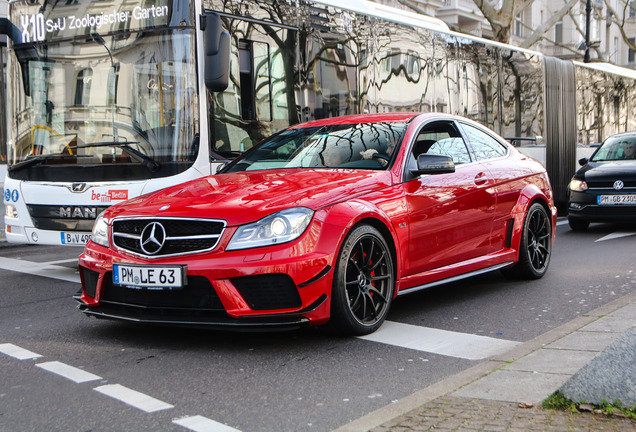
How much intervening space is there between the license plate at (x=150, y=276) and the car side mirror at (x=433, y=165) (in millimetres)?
2009

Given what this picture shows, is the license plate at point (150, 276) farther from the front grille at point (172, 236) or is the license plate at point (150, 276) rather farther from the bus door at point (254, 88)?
the bus door at point (254, 88)

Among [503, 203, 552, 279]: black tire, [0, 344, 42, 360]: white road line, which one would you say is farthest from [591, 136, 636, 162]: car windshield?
[0, 344, 42, 360]: white road line

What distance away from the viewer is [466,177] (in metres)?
6.66

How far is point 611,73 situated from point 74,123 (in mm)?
15002

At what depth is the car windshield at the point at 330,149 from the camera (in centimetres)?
612

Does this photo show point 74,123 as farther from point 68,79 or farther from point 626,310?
point 626,310

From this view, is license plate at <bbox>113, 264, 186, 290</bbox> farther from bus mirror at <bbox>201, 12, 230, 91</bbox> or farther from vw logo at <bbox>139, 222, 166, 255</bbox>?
bus mirror at <bbox>201, 12, 230, 91</bbox>

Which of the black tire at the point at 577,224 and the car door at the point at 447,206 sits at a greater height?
the car door at the point at 447,206

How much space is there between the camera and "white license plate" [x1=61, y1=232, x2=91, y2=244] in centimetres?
821

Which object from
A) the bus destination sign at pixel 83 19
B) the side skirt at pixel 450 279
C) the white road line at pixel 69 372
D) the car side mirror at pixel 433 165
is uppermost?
the bus destination sign at pixel 83 19

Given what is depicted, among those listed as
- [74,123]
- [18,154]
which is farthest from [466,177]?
[18,154]

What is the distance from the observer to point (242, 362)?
15.9 ft

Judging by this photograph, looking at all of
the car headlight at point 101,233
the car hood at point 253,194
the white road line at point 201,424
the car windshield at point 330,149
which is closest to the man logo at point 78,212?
the car windshield at point 330,149

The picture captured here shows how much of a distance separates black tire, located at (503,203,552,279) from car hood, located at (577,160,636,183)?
14.7ft
